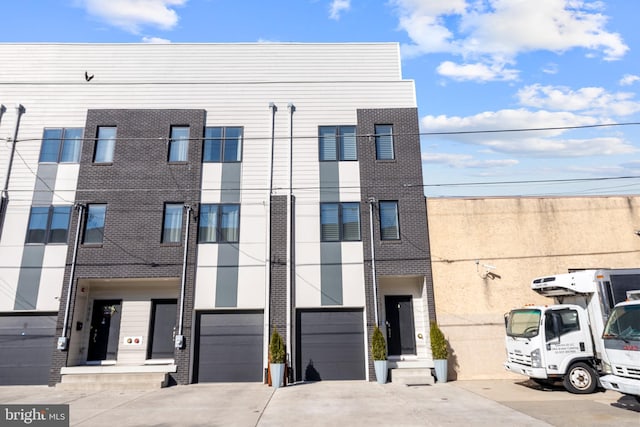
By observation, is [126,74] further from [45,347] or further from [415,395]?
[415,395]

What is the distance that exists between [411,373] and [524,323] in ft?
13.1

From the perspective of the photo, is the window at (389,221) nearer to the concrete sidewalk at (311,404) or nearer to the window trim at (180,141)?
the concrete sidewalk at (311,404)

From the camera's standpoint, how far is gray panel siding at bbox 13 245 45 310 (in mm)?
13617

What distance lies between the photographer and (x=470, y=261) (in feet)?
Result: 46.4

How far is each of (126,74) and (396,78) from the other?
12.0 metres

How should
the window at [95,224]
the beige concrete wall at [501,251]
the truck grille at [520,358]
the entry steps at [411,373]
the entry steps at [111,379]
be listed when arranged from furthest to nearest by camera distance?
the window at [95,224] < the beige concrete wall at [501,251] < the entry steps at [411,373] < the entry steps at [111,379] < the truck grille at [520,358]

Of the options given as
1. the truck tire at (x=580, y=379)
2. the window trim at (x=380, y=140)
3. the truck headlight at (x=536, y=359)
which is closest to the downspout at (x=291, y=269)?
the window trim at (x=380, y=140)

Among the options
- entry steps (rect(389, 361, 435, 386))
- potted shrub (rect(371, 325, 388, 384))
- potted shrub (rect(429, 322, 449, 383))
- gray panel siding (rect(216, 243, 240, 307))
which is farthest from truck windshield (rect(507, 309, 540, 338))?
gray panel siding (rect(216, 243, 240, 307))

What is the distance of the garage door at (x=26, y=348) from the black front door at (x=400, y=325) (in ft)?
40.0

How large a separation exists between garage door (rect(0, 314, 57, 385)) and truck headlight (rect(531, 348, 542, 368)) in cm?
1576

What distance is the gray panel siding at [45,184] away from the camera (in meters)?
14.6

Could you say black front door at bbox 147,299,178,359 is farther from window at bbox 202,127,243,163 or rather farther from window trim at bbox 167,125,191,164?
window at bbox 202,127,243,163

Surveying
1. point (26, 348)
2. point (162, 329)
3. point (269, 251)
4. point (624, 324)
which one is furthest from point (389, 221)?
point (26, 348)

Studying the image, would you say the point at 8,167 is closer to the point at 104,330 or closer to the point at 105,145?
the point at 105,145
